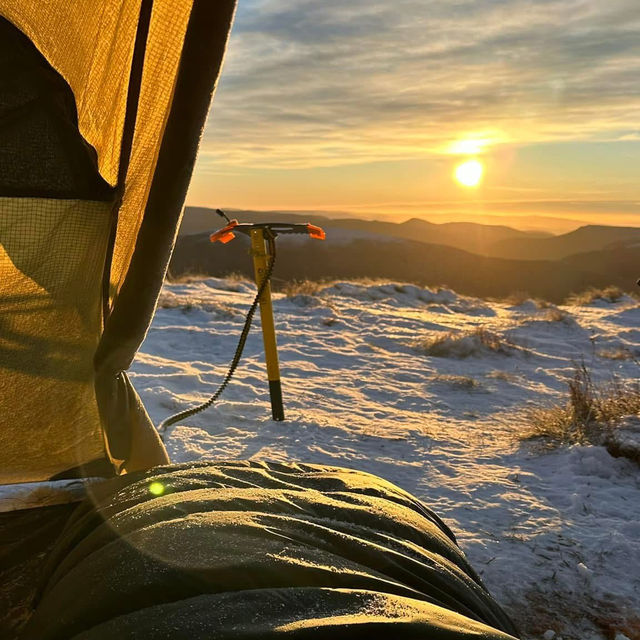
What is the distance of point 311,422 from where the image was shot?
405 cm

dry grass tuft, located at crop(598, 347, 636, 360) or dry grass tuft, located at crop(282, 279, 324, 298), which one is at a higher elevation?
dry grass tuft, located at crop(282, 279, 324, 298)

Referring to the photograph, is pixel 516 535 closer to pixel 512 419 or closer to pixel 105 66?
pixel 512 419

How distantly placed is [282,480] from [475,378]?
178 inches

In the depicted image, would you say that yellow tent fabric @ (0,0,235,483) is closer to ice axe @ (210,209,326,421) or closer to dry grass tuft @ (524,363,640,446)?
ice axe @ (210,209,326,421)

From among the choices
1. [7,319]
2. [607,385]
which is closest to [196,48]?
[7,319]

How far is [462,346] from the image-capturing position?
6.80m

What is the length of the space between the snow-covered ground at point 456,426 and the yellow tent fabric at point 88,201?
1.19m

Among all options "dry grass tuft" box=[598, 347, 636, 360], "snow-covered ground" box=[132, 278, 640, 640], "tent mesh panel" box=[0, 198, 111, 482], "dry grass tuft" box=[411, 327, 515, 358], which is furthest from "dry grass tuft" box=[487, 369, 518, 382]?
"tent mesh panel" box=[0, 198, 111, 482]

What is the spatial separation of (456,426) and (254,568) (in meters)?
3.47

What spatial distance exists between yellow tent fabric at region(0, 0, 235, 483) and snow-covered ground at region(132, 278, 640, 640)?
1193 millimetres

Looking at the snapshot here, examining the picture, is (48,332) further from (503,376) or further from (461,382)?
(503,376)

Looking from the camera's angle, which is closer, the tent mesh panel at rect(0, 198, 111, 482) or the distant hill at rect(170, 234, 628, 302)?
the tent mesh panel at rect(0, 198, 111, 482)

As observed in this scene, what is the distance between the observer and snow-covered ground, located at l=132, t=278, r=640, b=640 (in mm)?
2326

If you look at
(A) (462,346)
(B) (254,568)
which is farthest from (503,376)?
(B) (254,568)
